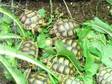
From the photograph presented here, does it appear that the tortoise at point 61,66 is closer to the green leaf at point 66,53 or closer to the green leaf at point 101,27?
the green leaf at point 66,53

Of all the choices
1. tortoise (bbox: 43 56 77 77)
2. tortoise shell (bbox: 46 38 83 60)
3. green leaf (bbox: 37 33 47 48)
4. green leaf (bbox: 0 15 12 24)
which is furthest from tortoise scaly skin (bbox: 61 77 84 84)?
green leaf (bbox: 0 15 12 24)

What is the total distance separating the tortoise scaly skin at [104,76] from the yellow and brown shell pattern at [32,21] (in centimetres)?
49

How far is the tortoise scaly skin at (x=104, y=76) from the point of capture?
237 cm

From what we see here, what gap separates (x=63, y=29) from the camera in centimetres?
258

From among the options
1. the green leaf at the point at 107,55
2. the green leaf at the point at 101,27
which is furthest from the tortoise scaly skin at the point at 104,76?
the green leaf at the point at 101,27

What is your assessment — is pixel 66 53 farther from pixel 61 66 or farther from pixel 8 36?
pixel 8 36

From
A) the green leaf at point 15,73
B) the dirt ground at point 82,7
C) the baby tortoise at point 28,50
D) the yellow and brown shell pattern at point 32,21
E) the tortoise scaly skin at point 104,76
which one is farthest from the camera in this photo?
the dirt ground at point 82,7

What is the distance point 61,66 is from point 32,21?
373 mm

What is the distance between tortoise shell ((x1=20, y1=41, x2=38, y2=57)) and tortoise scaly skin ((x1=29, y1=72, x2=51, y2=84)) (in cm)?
13

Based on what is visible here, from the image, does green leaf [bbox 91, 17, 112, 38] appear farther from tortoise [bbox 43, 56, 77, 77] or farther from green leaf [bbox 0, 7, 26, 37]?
green leaf [bbox 0, 7, 26, 37]

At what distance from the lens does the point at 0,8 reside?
2568mm

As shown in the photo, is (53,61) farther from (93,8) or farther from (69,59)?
(93,8)

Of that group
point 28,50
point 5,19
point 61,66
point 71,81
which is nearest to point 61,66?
point 61,66

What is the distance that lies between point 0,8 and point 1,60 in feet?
1.27
